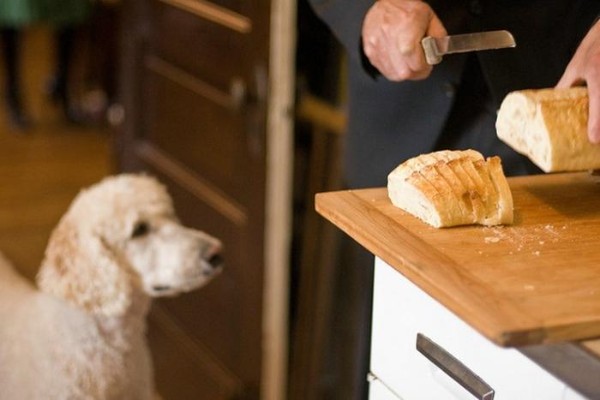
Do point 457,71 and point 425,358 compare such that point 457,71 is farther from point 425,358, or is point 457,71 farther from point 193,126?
point 193,126

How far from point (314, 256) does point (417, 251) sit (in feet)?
4.15

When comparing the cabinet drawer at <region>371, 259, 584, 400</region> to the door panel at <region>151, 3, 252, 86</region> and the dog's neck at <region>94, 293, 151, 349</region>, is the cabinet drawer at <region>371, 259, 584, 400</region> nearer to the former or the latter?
the dog's neck at <region>94, 293, 151, 349</region>

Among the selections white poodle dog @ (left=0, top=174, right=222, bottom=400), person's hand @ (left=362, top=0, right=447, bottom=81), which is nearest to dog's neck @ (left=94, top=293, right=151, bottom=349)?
A: white poodle dog @ (left=0, top=174, right=222, bottom=400)

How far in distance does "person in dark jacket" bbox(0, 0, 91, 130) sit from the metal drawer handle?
3.72 m

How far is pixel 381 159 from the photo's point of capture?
1667 mm

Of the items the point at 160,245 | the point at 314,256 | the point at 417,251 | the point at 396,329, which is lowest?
the point at 314,256

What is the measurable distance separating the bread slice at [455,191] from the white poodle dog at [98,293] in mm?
732

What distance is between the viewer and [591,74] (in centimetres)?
114

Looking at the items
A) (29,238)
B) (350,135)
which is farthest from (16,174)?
(350,135)

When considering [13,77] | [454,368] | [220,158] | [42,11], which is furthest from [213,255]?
[13,77]

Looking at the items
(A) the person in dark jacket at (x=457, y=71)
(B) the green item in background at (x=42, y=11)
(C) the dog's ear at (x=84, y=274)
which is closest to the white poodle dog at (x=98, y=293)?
(C) the dog's ear at (x=84, y=274)

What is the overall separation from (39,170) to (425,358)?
3461 mm

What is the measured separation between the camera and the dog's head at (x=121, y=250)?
1.67 m

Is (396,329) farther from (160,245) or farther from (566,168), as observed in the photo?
(160,245)
